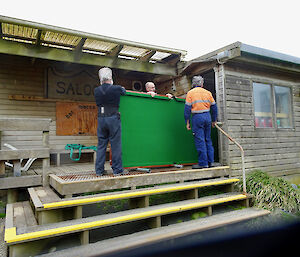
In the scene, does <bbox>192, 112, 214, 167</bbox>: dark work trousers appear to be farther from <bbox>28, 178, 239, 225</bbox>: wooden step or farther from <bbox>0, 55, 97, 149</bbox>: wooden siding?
<bbox>0, 55, 97, 149</bbox>: wooden siding

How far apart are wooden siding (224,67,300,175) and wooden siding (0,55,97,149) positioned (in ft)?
16.1

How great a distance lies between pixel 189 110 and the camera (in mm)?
4973

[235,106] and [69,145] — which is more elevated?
[235,106]

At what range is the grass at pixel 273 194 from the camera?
4547 millimetres

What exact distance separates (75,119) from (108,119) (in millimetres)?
4148

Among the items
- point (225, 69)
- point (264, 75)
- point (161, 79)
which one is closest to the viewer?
point (225, 69)

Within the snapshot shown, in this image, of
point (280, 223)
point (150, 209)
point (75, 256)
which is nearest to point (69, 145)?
point (150, 209)

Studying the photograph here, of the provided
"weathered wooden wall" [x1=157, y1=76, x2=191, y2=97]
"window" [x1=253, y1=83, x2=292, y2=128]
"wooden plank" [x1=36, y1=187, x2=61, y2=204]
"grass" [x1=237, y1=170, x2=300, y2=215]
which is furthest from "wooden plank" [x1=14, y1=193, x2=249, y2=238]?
"weathered wooden wall" [x1=157, y1=76, x2=191, y2=97]

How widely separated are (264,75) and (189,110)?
2986 millimetres

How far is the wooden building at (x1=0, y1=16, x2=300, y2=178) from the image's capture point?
5559 mm

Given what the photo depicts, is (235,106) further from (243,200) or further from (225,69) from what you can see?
(243,200)

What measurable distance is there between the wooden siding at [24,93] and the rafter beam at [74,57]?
4.30 feet

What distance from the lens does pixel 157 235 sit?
3.17 metres

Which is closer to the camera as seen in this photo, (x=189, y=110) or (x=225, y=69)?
(x=189, y=110)
